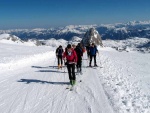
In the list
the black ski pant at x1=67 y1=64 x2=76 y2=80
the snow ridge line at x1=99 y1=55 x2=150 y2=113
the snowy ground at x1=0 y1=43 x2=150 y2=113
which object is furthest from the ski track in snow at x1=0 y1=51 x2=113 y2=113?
the black ski pant at x1=67 y1=64 x2=76 y2=80

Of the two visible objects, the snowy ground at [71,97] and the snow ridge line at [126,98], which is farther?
the snowy ground at [71,97]

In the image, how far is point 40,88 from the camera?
15.2 m

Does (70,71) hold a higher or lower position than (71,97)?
higher

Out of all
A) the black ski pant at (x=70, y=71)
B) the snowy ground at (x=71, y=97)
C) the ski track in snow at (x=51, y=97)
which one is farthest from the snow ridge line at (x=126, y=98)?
the black ski pant at (x=70, y=71)

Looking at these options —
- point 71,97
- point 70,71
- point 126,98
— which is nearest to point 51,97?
point 71,97

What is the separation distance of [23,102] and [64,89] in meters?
3.22

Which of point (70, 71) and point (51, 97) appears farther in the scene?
point (70, 71)

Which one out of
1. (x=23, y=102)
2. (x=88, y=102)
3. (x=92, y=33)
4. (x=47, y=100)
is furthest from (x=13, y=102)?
(x=92, y=33)

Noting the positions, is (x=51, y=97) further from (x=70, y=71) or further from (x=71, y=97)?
(x=70, y=71)

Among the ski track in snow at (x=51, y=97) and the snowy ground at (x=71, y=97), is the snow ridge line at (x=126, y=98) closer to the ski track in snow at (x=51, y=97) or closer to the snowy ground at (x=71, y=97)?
the snowy ground at (x=71, y=97)

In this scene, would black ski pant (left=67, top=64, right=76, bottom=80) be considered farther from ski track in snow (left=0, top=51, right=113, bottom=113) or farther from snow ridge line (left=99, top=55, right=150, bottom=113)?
snow ridge line (left=99, top=55, right=150, bottom=113)

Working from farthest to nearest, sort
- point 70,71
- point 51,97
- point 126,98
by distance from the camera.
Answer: point 70,71 → point 51,97 → point 126,98

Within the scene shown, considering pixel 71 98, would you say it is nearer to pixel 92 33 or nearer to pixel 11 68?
pixel 11 68

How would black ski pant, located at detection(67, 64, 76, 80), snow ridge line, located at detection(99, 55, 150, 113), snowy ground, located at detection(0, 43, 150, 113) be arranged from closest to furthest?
snow ridge line, located at detection(99, 55, 150, 113)
snowy ground, located at detection(0, 43, 150, 113)
black ski pant, located at detection(67, 64, 76, 80)
